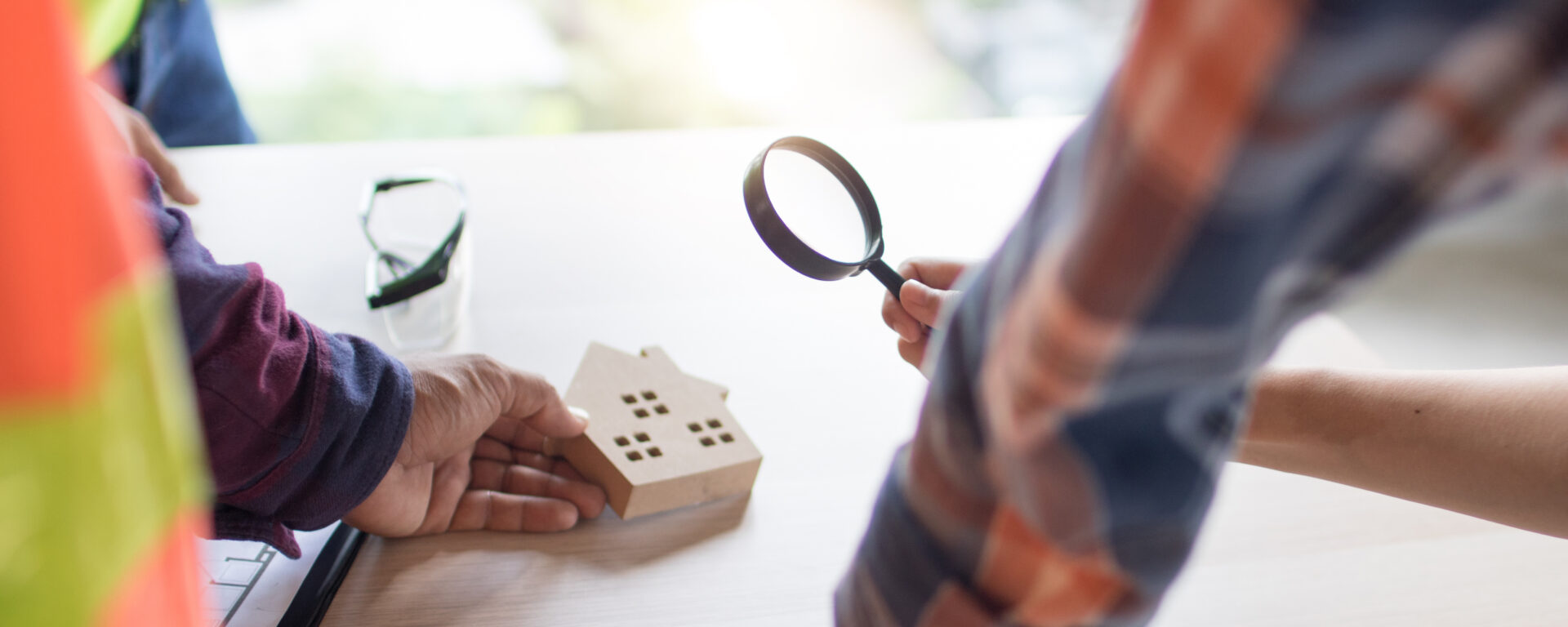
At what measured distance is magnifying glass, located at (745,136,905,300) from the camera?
647 millimetres

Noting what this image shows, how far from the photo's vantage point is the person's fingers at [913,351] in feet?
2.25

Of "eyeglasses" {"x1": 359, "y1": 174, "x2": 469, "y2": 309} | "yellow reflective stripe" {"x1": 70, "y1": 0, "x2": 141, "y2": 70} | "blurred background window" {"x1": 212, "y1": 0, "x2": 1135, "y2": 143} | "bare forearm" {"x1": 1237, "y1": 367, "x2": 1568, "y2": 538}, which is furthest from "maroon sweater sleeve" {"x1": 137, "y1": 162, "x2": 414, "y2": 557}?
"blurred background window" {"x1": 212, "y1": 0, "x2": 1135, "y2": 143}

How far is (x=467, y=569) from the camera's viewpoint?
0.60 m

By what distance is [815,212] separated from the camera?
2.30 ft

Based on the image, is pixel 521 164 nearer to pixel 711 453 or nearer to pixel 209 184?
pixel 209 184

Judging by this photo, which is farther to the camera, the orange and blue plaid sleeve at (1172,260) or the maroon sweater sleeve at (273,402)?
the maroon sweater sleeve at (273,402)

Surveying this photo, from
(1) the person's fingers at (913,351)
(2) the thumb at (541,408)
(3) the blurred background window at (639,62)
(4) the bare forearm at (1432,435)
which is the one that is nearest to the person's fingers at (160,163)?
(2) the thumb at (541,408)

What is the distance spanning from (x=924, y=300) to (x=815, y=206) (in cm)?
13

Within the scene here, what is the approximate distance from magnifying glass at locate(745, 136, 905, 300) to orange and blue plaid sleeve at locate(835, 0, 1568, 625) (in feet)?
1.11

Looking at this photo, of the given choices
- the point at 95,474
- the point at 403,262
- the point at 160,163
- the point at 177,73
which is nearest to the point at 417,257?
the point at 403,262

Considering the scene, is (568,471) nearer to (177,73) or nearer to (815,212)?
(815,212)

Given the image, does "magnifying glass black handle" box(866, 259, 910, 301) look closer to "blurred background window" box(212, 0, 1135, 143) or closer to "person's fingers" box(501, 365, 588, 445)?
"person's fingers" box(501, 365, 588, 445)

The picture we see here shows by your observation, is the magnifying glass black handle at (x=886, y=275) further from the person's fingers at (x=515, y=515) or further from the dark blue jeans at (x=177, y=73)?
the dark blue jeans at (x=177, y=73)

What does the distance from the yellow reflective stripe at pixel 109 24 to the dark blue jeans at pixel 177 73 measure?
30 millimetres
